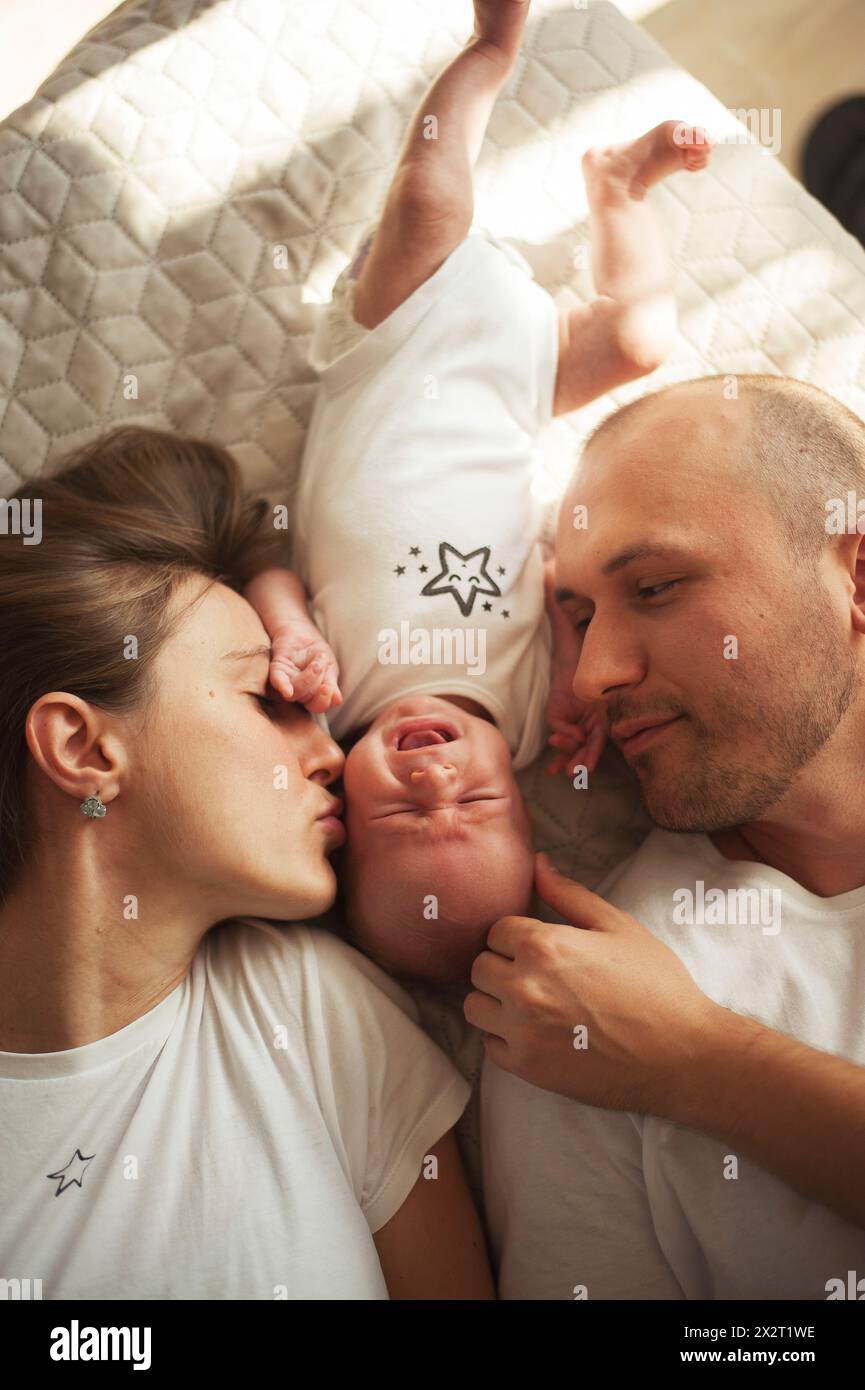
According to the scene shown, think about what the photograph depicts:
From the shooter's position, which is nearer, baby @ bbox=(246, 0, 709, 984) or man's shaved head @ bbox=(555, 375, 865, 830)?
man's shaved head @ bbox=(555, 375, 865, 830)

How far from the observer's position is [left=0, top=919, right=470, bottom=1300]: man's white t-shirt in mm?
Result: 1007

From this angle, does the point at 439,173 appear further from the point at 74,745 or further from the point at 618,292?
the point at 74,745

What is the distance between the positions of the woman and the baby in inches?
3.7

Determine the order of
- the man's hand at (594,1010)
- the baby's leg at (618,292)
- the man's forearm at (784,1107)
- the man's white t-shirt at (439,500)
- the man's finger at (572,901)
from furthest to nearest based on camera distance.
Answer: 1. the baby's leg at (618,292)
2. the man's white t-shirt at (439,500)
3. the man's finger at (572,901)
4. the man's hand at (594,1010)
5. the man's forearm at (784,1107)

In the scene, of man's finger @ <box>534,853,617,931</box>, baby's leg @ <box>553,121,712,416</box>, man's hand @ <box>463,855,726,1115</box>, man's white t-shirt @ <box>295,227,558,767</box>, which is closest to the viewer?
man's hand @ <box>463,855,726,1115</box>

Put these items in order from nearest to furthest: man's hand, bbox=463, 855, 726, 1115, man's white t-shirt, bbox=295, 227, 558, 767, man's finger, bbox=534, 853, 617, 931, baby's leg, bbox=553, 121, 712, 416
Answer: man's hand, bbox=463, 855, 726, 1115 → man's finger, bbox=534, 853, 617, 931 → man's white t-shirt, bbox=295, 227, 558, 767 → baby's leg, bbox=553, 121, 712, 416

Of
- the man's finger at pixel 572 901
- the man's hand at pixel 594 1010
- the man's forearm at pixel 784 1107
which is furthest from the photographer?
the man's finger at pixel 572 901

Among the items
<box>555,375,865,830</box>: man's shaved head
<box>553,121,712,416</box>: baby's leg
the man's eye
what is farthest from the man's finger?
<box>553,121,712,416</box>: baby's leg

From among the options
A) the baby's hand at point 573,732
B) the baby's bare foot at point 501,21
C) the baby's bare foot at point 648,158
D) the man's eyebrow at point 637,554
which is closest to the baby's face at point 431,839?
the baby's hand at point 573,732

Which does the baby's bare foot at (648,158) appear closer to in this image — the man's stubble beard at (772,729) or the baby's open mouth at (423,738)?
the man's stubble beard at (772,729)

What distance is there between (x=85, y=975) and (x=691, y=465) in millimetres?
916

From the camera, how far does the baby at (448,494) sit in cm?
119

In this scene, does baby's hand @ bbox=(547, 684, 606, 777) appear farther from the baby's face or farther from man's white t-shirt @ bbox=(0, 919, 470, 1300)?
man's white t-shirt @ bbox=(0, 919, 470, 1300)
